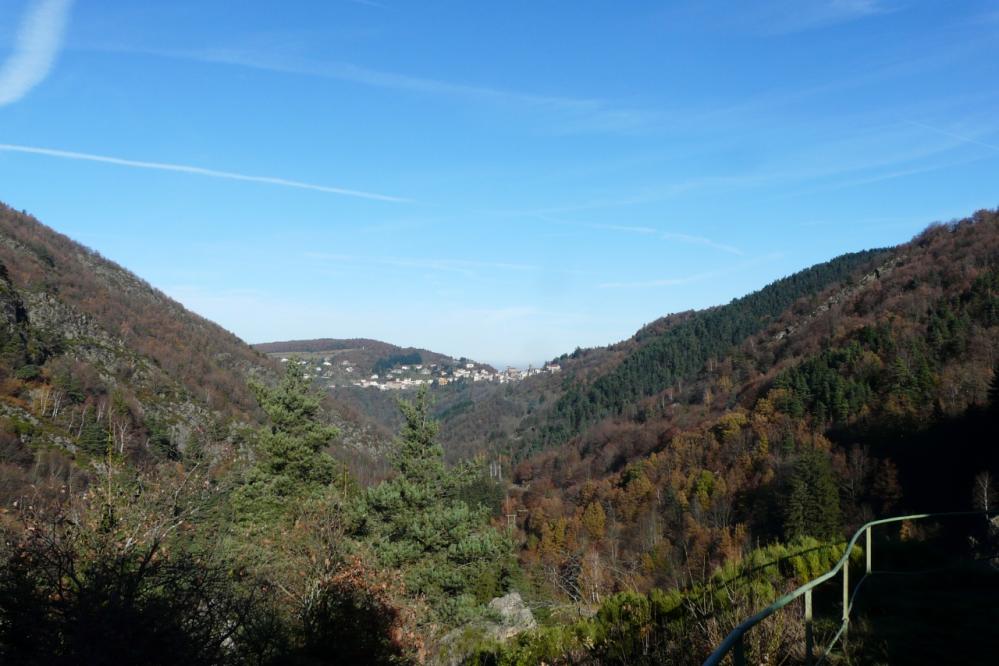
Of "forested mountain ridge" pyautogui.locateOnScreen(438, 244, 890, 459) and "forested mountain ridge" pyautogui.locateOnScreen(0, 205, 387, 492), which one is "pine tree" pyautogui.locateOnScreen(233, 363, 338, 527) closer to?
"forested mountain ridge" pyautogui.locateOnScreen(0, 205, 387, 492)

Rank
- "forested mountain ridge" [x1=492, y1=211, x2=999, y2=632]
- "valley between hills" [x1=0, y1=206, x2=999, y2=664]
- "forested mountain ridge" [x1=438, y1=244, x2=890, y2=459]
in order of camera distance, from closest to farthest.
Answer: "valley between hills" [x1=0, y1=206, x2=999, y2=664] → "forested mountain ridge" [x1=492, y1=211, x2=999, y2=632] → "forested mountain ridge" [x1=438, y1=244, x2=890, y2=459]

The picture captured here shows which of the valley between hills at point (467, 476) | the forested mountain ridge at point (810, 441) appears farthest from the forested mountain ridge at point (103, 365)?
the forested mountain ridge at point (810, 441)

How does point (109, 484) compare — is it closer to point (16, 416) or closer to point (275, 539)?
point (275, 539)

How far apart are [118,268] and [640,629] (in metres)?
190

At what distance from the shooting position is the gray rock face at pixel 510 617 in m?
12.7

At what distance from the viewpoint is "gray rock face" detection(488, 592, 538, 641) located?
1269 cm

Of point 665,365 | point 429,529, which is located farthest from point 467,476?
point 665,365

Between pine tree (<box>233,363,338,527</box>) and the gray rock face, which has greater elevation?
pine tree (<box>233,363,338,527</box>)

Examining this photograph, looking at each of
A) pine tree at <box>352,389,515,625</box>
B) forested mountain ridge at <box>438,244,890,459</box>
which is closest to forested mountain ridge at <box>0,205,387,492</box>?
pine tree at <box>352,389,515,625</box>

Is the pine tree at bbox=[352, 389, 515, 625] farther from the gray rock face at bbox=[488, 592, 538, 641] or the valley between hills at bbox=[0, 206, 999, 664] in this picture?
the gray rock face at bbox=[488, 592, 538, 641]

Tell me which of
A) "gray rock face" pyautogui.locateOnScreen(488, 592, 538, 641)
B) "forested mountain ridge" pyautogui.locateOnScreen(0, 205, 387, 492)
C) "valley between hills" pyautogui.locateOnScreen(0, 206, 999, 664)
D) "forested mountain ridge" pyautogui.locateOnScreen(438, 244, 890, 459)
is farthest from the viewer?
"forested mountain ridge" pyautogui.locateOnScreen(438, 244, 890, 459)

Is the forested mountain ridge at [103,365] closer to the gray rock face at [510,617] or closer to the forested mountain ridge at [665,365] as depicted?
the gray rock face at [510,617]

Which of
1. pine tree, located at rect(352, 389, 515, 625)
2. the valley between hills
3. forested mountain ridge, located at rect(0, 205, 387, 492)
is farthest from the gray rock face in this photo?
forested mountain ridge, located at rect(0, 205, 387, 492)

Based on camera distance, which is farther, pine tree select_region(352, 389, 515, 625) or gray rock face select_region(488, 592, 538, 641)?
pine tree select_region(352, 389, 515, 625)
